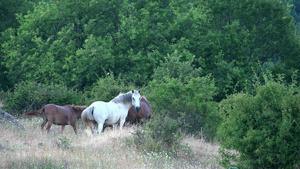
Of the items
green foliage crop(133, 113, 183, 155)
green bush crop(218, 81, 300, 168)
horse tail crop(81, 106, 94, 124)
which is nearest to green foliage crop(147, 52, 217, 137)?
horse tail crop(81, 106, 94, 124)

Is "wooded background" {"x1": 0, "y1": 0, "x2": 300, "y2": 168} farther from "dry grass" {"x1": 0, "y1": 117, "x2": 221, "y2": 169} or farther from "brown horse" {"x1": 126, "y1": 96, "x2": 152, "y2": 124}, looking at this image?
"dry grass" {"x1": 0, "y1": 117, "x2": 221, "y2": 169}

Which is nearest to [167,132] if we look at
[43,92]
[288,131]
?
[288,131]

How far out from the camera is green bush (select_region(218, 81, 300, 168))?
830cm

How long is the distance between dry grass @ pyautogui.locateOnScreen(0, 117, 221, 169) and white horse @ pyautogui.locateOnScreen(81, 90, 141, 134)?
586mm

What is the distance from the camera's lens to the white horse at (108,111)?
40.0 ft

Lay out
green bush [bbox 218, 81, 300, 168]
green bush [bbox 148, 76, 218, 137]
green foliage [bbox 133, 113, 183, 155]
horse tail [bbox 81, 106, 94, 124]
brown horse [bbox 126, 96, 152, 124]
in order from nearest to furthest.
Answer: green bush [bbox 218, 81, 300, 168], green foliage [bbox 133, 113, 183, 155], horse tail [bbox 81, 106, 94, 124], brown horse [bbox 126, 96, 152, 124], green bush [bbox 148, 76, 218, 137]

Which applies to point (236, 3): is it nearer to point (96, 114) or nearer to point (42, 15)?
point (42, 15)

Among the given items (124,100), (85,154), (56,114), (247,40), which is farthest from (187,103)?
(247,40)

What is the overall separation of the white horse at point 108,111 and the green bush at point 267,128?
4525 mm

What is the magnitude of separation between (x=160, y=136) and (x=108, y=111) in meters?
2.49

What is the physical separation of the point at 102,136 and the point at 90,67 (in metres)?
15.4

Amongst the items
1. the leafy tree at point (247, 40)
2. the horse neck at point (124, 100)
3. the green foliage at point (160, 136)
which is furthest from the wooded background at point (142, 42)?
the green foliage at point (160, 136)

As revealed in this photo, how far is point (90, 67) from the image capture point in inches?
1025

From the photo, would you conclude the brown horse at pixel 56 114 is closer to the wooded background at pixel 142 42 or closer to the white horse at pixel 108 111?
the white horse at pixel 108 111
